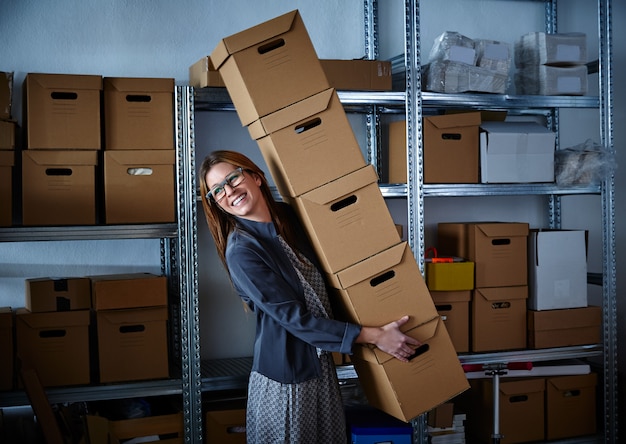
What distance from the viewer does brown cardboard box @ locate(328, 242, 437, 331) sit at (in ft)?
7.49

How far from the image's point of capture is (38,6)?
10.7 ft

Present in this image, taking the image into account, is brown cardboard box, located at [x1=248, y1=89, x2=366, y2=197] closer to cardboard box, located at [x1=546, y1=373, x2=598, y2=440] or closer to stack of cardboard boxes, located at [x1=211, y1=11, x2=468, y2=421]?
stack of cardboard boxes, located at [x1=211, y1=11, x2=468, y2=421]

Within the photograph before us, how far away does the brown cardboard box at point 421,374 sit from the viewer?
2303mm

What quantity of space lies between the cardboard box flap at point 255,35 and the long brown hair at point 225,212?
0.30 m

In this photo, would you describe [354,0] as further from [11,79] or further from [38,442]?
[38,442]

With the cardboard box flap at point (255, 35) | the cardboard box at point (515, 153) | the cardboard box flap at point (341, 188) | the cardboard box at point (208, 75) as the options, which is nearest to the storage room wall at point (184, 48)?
the cardboard box at point (208, 75)

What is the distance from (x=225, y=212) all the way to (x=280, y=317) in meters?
0.38

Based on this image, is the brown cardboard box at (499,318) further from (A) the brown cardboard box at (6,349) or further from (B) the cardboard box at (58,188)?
(A) the brown cardboard box at (6,349)

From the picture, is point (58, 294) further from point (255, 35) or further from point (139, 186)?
point (255, 35)

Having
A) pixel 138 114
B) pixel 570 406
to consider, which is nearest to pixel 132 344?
pixel 138 114

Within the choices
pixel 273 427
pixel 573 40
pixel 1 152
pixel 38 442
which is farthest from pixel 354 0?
pixel 38 442

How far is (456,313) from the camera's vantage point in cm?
341

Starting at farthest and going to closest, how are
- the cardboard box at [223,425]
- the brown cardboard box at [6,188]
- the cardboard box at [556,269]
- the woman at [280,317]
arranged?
the cardboard box at [556,269], the cardboard box at [223,425], the brown cardboard box at [6,188], the woman at [280,317]

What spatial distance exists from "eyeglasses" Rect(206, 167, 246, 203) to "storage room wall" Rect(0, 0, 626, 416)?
123 cm
